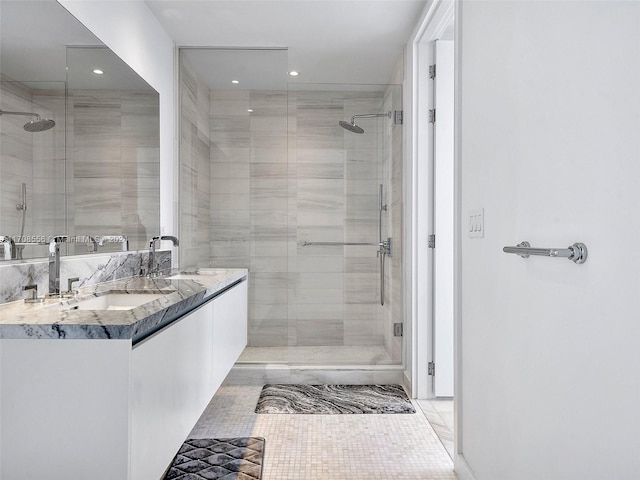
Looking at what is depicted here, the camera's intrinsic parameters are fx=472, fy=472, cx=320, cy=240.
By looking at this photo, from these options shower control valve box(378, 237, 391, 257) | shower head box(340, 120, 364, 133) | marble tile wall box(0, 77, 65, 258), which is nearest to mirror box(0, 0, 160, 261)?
marble tile wall box(0, 77, 65, 258)

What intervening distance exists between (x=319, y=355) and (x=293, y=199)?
1126mm

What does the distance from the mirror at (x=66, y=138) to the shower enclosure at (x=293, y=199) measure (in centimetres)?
65

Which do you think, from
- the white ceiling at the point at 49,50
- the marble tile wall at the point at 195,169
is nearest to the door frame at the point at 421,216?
the marble tile wall at the point at 195,169

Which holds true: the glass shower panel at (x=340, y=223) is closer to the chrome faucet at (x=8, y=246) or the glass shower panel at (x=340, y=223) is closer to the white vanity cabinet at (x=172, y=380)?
the white vanity cabinet at (x=172, y=380)

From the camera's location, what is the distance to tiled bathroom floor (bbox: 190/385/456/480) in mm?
2043

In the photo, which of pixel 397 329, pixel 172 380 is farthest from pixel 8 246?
pixel 397 329

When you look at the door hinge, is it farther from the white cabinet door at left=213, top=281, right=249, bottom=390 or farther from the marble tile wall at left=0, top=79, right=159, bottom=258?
the marble tile wall at left=0, top=79, right=159, bottom=258

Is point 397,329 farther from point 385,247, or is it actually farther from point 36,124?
point 36,124

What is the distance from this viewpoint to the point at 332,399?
299 cm

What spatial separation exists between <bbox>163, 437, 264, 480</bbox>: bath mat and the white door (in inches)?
50.9

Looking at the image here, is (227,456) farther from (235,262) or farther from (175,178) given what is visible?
(175,178)
